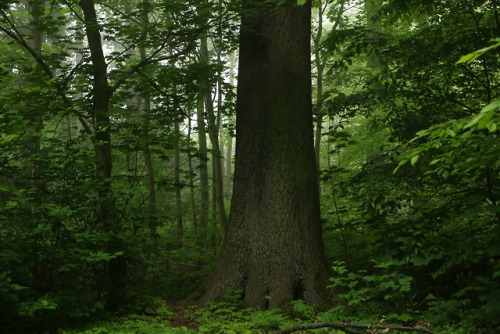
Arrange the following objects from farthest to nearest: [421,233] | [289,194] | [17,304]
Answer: [289,194]
[421,233]
[17,304]

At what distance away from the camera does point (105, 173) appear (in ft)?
20.2

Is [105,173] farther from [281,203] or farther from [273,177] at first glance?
[281,203]

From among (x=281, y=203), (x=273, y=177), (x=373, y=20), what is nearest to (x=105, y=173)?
(x=273, y=177)

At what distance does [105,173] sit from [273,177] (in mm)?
2463

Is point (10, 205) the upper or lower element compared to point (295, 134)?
lower

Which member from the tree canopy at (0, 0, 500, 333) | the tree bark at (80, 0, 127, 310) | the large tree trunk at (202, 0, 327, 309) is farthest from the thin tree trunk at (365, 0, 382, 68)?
the tree bark at (80, 0, 127, 310)

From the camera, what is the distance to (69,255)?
15.1 ft

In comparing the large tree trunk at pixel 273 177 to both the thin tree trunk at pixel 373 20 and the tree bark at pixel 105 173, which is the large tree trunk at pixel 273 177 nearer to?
the thin tree trunk at pixel 373 20

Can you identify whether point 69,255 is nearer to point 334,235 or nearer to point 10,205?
point 10,205

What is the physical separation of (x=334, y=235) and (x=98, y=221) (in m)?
4.88

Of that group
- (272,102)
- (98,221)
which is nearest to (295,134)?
(272,102)

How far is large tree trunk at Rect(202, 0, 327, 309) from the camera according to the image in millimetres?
5473

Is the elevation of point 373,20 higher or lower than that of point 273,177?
higher

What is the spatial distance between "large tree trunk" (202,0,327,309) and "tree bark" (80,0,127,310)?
4.01ft
